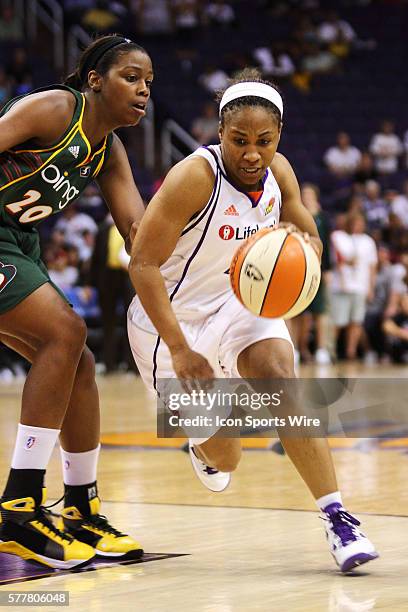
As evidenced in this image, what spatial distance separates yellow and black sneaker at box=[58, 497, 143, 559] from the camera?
416cm

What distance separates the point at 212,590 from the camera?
3.63 m

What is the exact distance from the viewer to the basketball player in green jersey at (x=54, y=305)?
4094 mm

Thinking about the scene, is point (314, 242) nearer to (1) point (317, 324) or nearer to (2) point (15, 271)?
(2) point (15, 271)

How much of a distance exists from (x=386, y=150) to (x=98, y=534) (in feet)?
49.5

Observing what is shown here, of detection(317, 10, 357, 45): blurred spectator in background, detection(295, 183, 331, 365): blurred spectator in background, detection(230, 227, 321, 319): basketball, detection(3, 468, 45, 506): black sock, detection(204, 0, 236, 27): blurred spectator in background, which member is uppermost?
detection(204, 0, 236, 27): blurred spectator in background

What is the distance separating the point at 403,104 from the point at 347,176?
246cm

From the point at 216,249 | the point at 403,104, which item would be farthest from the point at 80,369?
the point at 403,104

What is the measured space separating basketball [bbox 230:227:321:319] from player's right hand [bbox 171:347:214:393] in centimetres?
24

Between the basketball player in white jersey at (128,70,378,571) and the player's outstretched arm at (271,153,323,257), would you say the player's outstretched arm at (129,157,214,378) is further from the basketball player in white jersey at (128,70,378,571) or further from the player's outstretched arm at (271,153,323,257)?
the player's outstretched arm at (271,153,323,257)

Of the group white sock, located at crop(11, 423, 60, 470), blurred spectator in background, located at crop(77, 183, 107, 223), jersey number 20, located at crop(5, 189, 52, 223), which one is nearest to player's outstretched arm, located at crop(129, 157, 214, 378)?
jersey number 20, located at crop(5, 189, 52, 223)

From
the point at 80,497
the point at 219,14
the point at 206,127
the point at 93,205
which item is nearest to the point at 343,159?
the point at 206,127

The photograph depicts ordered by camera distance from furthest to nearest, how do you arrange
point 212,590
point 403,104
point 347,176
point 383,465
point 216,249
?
point 403,104
point 347,176
point 383,465
point 216,249
point 212,590

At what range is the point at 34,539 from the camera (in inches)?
161

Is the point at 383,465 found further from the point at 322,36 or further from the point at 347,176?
the point at 322,36
